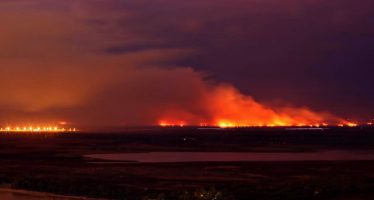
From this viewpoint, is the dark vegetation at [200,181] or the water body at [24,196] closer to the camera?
the dark vegetation at [200,181]

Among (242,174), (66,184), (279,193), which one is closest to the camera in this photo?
(279,193)

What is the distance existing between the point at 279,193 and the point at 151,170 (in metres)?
22.1

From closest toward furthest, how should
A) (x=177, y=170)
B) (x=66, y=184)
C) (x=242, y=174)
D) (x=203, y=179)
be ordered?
(x=66, y=184) → (x=203, y=179) → (x=242, y=174) → (x=177, y=170)

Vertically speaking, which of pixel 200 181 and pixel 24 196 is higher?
pixel 200 181

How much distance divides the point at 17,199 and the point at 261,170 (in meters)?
25.8

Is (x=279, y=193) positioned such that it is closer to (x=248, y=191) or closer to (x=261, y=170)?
(x=248, y=191)

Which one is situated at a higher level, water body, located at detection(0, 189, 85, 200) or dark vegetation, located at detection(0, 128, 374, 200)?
dark vegetation, located at detection(0, 128, 374, 200)

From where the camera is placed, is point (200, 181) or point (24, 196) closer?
point (24, 196)

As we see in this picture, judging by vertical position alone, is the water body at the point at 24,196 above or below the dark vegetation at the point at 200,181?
below

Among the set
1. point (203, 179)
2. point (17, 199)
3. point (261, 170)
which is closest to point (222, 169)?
point (261, 170)

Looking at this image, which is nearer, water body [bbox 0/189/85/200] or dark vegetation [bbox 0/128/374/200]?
dark vegetation [bbox 0/128/374/200]

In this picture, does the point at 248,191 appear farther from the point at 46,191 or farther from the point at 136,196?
the point at 46,191

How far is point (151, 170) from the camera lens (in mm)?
54844

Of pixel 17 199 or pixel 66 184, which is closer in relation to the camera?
pixel 17 199
